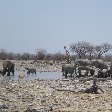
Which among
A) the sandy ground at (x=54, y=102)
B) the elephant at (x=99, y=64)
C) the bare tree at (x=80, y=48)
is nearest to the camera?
the sandy ground at (x=54, y=102)

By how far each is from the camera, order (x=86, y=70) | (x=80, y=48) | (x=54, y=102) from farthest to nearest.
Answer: (x=80, y=48) < (x=86, y=70) < (x=54, y=102)

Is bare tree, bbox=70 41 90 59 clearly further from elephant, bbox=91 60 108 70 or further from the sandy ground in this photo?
the sandy ground

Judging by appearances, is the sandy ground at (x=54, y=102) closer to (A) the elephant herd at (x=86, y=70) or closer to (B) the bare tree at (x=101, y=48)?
(A) the elephant herd at (x=86, y=70)

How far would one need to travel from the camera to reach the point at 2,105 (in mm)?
14320

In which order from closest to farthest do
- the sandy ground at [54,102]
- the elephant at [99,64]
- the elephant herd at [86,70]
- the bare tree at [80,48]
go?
the sandy ground at [54,102], the elephant herd at [86,70], the elephant at [99,64], the bare tree at [80,48]

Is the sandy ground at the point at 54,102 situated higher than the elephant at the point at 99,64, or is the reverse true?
the elephant at the point at 99,64

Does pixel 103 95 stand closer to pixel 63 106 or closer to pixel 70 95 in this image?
pixel 70 95

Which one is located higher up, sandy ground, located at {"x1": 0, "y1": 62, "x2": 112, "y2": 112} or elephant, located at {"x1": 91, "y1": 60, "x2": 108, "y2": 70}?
elephant, located at {"x1": 91, "y1": 60, "x2": 108, "y2": 70}

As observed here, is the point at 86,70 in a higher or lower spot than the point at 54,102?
higher

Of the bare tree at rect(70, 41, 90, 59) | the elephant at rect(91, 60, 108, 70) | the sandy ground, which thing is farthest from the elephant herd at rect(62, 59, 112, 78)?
the bare tree at rect(70, 41, 90, 59)

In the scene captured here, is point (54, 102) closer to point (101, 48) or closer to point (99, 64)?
point (99, 64)

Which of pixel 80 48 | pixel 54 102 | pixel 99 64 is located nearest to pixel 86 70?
pixel 99 64

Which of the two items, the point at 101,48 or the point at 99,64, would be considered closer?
the point at 99,64

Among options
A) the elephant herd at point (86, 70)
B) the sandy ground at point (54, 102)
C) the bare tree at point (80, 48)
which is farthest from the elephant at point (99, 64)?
the bare tree at point (80, 48)
